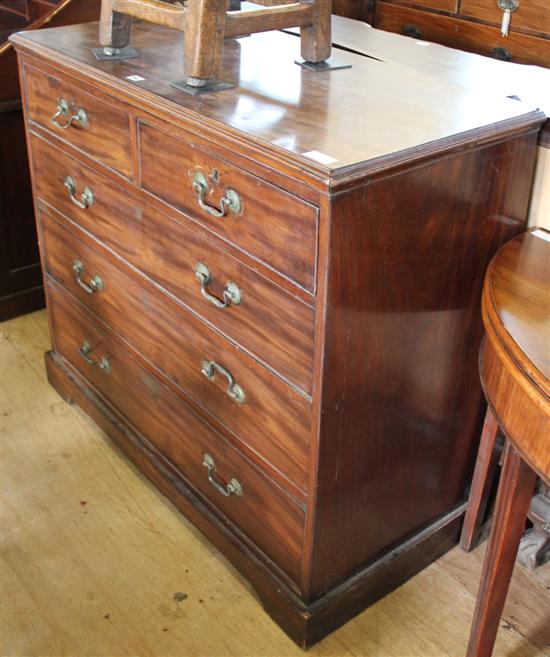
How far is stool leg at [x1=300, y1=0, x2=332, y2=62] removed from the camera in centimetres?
173

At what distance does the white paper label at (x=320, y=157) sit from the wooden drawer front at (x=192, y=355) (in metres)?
0.46

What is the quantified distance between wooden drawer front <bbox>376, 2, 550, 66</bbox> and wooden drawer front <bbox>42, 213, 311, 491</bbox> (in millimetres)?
1314

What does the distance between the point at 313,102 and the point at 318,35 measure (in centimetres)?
26

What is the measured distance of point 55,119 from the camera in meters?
2.02

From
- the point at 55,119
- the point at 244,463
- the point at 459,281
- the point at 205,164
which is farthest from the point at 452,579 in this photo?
the point at 55,119

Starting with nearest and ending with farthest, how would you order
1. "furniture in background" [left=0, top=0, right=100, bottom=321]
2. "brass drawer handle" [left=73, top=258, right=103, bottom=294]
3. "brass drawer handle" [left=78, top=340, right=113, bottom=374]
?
"brass drawer handle" [left=73, top=258, right=103, bottom=294]
"brass drawer handle" [left=78, top=340, right=113, bottom=374]
"furniture in background" [left=0, top=0, right=100, bottom=321]

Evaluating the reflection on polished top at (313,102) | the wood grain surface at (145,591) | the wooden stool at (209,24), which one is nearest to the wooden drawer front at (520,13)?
the reflection on polished top at (313,102)

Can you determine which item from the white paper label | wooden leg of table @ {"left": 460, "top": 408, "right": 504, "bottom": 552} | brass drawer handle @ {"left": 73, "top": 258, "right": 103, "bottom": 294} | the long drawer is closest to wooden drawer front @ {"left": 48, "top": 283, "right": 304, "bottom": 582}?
brass drawer handle @ {"left": 73, "top": 258, "right": 103, "bottom": 294}

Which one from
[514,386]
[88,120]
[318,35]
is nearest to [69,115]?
[88,120]

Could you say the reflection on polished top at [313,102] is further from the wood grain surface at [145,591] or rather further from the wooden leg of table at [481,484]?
the wood grain surface at [145,591]

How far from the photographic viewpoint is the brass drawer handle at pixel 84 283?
7.01 ft

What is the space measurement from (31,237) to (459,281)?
6.03 ft

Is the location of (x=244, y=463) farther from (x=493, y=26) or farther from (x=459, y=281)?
(x=493, y=26)

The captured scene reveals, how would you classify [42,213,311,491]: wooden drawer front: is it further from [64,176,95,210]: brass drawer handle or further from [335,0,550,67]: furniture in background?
Result: [335,0,550,67]: furniture in background
